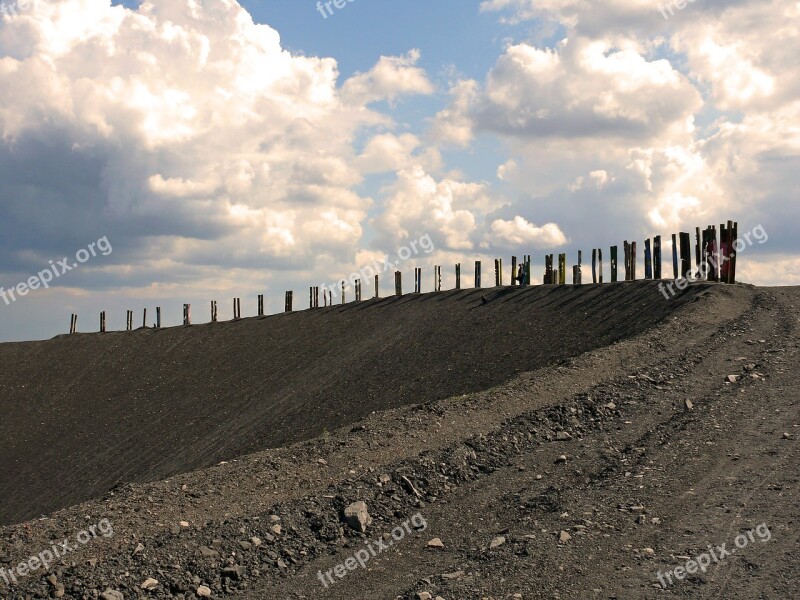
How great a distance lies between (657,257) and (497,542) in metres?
24.4

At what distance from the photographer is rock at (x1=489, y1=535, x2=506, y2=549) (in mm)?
9639

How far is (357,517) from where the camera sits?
10.6 metres

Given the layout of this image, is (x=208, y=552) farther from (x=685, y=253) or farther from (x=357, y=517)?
(x=685, y=253)

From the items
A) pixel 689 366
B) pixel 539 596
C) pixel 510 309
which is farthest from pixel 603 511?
pixel 510 309

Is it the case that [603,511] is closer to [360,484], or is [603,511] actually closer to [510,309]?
[360,484]

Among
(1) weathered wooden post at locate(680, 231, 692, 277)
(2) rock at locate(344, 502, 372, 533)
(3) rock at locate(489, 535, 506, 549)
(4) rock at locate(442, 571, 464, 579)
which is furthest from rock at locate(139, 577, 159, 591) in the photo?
(1) weathered wooden post at locate(680, 231, 692, 277)

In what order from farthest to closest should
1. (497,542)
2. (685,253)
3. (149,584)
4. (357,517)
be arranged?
(685,253), (357,517), (497,542), (149,584)

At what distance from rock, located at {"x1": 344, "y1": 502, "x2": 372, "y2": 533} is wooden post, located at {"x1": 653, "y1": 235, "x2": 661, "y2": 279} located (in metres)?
24.0

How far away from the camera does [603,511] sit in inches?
407

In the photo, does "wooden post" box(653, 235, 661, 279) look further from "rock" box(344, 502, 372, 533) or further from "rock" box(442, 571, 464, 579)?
"rock" box(442, 571, 464, 579)

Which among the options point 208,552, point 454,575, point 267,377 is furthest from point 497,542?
point 267,377

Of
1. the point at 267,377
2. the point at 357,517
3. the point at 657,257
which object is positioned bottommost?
the point at 267,377

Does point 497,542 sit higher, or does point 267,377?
point 497,542

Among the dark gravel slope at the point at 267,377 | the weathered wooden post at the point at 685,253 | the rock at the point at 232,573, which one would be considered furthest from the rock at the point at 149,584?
the weathered wooden post at the point at 685,253
